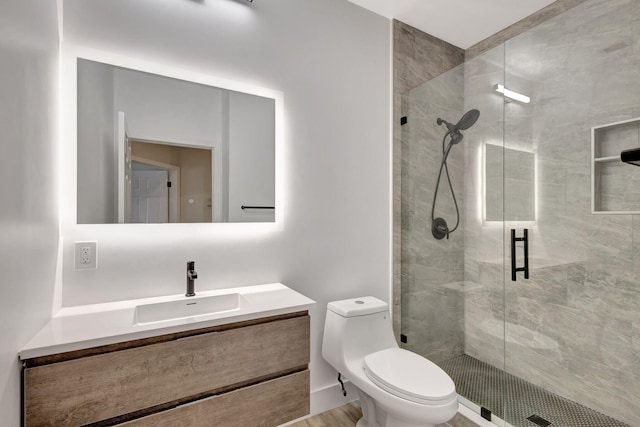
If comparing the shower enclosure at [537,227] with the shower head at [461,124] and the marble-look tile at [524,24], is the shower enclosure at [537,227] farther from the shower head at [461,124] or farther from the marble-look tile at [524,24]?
the marble-look tile at [524,24]

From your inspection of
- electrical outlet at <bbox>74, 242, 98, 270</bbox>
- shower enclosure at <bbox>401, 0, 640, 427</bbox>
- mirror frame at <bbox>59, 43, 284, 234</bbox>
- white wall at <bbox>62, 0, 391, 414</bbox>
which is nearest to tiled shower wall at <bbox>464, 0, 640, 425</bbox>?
shower enclosure at <bbox>401, 0, 640, 427</bbox>

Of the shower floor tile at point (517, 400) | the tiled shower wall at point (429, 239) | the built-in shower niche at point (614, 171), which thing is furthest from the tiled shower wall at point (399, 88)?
the built-in shower niche at point (614, 171)

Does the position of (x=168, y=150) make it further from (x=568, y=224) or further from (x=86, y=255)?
(x=568, y=224)

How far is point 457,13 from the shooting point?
7.27 feet

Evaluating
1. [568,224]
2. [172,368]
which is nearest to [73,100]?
[172,368]

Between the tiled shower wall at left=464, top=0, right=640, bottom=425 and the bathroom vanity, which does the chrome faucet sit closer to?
the bathroom vanity

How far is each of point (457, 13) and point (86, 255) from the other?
8.60 ft

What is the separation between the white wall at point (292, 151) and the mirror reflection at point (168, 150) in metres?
0.09

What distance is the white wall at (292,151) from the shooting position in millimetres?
1479

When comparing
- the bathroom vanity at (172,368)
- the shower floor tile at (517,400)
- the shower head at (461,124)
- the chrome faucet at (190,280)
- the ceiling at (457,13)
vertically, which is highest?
the ceiling at (457,13)

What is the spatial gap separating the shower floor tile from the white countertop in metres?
1.30

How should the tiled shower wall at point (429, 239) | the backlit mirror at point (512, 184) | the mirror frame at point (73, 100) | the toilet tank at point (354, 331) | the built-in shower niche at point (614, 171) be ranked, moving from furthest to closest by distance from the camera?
the tiled shower wall at point (429, 239) < the backlit mirror at point (512, 184) < the toilet tank at point (354, 331) < the built-in shower niche at point (614, 171) < the mirror frame at point (73, 100)

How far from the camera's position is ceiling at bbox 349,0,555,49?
2129 millimetres

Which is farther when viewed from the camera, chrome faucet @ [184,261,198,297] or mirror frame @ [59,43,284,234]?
chrome faucet @ [184,261,198,297]
